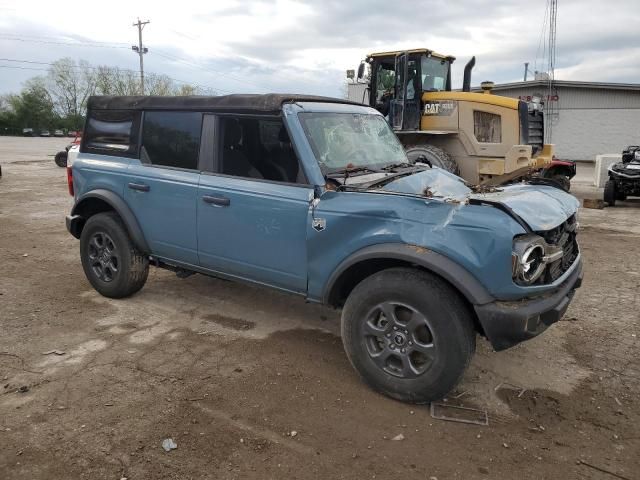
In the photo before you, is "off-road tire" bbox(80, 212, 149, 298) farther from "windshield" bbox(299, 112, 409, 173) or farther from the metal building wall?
the metal building wall

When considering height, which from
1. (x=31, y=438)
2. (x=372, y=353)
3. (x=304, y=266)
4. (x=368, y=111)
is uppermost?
(x=368, y=111)

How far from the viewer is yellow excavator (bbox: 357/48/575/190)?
1009 centimetres

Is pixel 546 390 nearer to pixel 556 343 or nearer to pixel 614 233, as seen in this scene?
pixel 556 343

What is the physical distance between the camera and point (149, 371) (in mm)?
3717

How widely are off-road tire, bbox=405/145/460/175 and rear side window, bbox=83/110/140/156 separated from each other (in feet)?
19.1

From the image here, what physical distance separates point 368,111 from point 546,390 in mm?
2747

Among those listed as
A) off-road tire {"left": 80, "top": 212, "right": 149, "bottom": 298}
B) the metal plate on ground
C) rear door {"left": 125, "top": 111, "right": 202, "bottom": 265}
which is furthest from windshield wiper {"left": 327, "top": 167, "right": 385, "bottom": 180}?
off-road tire {"left": 80, "top": 212, "right": 149, "bottom": 298}

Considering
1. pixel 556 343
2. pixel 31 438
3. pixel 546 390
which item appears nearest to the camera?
pixel 31 438

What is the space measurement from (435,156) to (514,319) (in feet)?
23.3

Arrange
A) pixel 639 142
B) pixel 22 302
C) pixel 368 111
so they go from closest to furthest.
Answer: pixel 368 111 → pixel 22 302 → pixel 639 142

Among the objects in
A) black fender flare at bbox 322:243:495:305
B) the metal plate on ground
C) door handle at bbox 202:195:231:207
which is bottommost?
the metal plate on ground

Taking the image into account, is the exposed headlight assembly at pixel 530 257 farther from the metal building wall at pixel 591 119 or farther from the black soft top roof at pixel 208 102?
the metal building wall at pixel 591 119

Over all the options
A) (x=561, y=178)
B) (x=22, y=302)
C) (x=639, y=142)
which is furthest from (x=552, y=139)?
(x=22, y=302)

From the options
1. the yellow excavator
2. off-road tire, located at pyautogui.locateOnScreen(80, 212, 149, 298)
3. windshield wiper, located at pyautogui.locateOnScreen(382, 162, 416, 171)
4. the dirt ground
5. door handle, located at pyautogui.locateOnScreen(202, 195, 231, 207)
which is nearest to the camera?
the dirt ground
